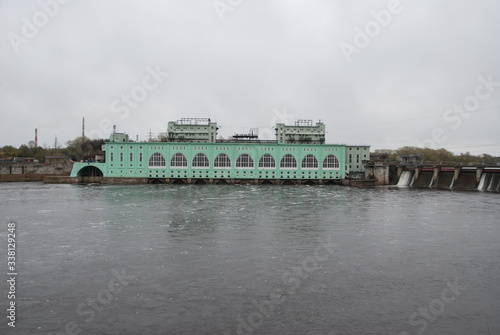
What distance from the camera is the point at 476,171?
48531 millimetres

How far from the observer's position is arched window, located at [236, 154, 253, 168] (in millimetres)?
60062

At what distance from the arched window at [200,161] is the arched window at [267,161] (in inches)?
347

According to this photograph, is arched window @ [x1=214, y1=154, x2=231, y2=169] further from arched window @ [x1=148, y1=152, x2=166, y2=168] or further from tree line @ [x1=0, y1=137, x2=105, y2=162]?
tree line @ [x1=0, y1=137, x2=105, y2=162]

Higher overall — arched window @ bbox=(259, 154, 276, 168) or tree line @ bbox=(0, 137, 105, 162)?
tree line @ bbox=(0, 137, 105, 162)

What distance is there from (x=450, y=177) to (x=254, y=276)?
162ft

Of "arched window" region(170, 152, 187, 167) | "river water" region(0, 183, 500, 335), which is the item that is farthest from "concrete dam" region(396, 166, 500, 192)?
"arched window" region(170, 152, 187, 167)

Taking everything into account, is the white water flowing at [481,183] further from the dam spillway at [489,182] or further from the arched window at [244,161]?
the arched window at [244,161]

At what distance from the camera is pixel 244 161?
60219mm

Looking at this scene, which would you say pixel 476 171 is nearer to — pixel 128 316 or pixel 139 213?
pixel 139 213

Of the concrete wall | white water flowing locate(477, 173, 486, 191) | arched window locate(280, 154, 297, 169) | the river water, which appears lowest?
the river water

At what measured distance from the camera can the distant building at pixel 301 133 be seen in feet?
223

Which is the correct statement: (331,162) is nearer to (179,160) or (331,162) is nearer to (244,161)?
(244,161)

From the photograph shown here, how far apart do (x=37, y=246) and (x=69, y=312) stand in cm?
806

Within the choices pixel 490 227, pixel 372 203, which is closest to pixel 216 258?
pixel 490 227
